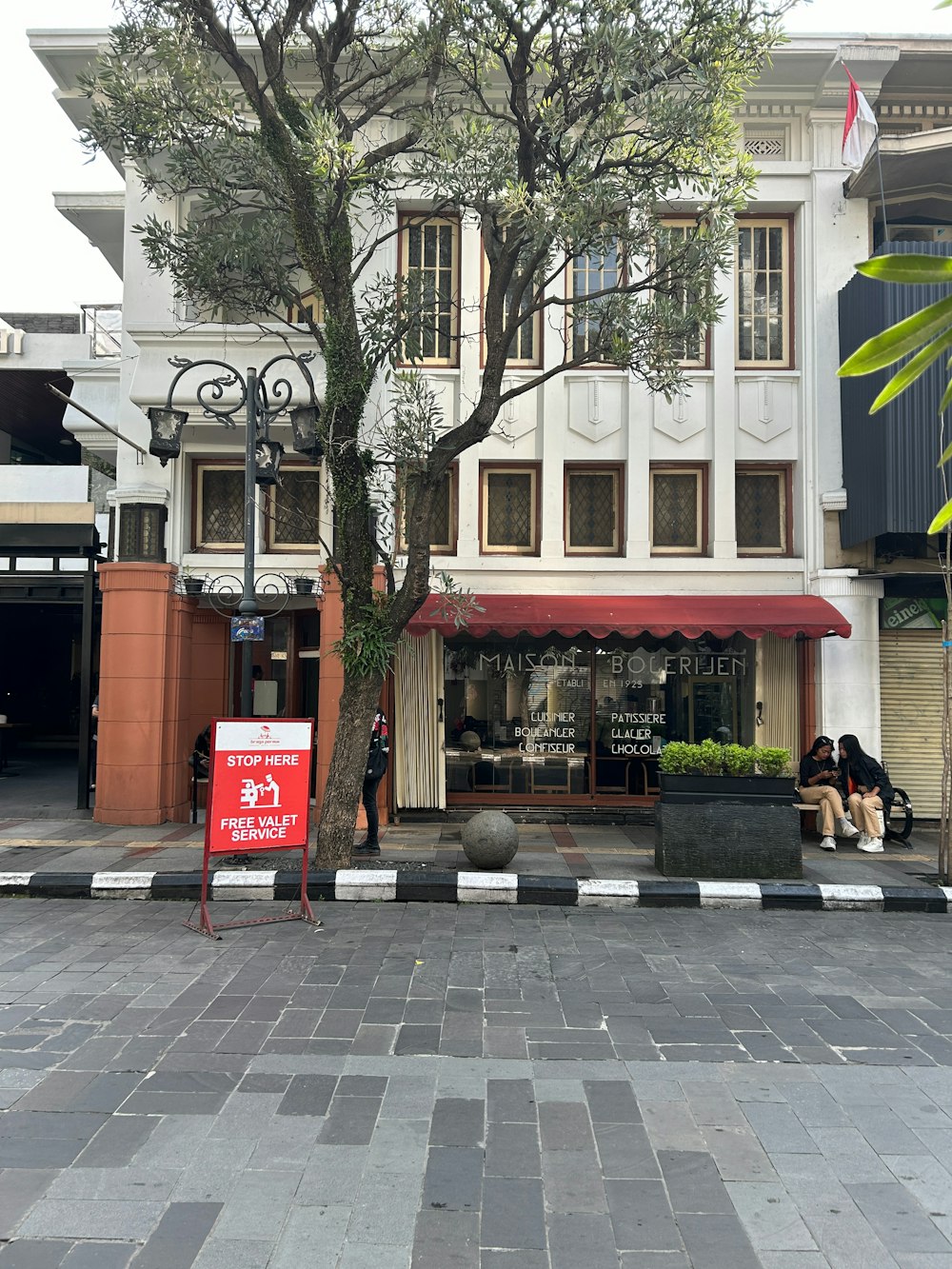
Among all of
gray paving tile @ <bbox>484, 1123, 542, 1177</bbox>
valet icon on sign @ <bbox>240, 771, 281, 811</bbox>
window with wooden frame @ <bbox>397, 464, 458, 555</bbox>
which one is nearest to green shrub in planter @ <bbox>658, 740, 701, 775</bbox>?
valet icon on sign @ <bbox>240, 771, 281, 811</bbox>

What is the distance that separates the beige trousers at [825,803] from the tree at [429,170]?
5.72m

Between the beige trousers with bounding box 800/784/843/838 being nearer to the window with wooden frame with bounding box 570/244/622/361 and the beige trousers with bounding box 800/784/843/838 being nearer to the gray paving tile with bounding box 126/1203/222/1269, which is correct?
the window with wooden frame with bounding box 570/244/622/361

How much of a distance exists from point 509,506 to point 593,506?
1336mm

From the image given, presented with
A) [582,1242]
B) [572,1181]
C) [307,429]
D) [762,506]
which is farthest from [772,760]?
[582,1242]

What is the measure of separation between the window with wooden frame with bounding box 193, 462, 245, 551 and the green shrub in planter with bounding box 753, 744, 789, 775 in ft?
28.2

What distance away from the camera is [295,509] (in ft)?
44.9

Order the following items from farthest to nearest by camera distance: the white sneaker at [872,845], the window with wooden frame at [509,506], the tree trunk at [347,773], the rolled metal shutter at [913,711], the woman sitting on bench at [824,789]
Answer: the window with wooden frame at [509,506] → the rolled metal shutter at [913,711] → the woman sitting on bench at [824,789] → the white sneaker at [872,845] → the tree trunk at [347,773]

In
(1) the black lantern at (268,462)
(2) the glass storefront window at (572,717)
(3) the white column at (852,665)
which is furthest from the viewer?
(2) the glass storefront window at (572,717)

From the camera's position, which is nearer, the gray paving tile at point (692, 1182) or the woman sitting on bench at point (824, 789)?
the gray paving tile at point (692, 1182)

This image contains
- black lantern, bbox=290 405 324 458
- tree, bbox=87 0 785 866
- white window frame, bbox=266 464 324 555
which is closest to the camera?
tree, bbox=87 0 785 866

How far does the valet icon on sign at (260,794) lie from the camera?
321 inches

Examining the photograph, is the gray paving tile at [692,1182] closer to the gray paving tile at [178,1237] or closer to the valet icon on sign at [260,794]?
the gray paving tile at [178,1237]

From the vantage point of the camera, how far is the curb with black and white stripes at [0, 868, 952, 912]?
8828 millimetres

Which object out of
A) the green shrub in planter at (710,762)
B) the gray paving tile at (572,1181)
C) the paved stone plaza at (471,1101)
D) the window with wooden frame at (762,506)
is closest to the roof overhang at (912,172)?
the window with wooden frame at (762,506)
